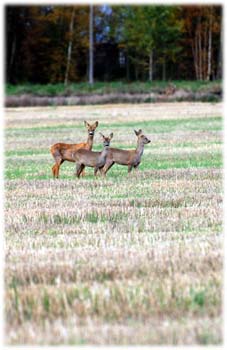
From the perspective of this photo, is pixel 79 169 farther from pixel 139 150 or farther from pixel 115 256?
pixel 115 256

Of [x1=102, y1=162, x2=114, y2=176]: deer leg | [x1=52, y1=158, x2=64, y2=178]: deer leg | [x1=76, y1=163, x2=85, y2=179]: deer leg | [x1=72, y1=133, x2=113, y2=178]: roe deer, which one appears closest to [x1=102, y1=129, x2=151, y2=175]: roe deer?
[x1=102, y1=162, x2=114, y2=176]: deer leg

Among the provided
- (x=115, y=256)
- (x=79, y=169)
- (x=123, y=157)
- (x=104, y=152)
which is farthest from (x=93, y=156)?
(x=115, y=256)

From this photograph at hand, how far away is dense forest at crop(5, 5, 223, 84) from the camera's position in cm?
5966

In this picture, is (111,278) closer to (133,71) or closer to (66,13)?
(66,13)

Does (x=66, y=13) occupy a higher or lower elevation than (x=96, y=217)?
higher

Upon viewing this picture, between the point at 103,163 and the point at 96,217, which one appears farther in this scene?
the point at 103,163

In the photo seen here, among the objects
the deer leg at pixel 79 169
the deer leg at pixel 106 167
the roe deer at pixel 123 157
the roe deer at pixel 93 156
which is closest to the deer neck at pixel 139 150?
the roe deer at pixel 123 157

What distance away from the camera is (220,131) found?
27484mm

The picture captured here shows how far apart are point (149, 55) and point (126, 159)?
151ft

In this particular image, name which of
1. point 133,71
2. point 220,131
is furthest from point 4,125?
point 133,71

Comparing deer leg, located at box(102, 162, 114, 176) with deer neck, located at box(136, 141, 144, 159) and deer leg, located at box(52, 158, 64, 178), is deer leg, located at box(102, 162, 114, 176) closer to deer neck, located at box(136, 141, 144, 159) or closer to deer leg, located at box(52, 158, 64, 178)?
deer neck, located at box(136, 141, 144, 159)

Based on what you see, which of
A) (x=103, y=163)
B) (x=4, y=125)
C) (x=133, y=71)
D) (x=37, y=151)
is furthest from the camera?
(x=133, y=71)

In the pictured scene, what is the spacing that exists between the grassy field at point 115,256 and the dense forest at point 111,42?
143ft

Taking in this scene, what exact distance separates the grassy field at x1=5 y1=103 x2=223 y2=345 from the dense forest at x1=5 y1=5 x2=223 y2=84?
1715 inches
